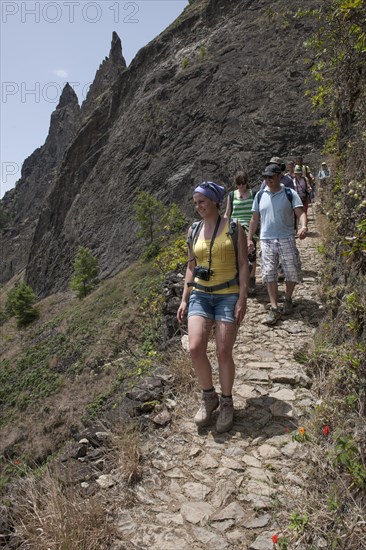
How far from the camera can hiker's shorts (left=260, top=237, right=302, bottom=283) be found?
5867 millimetres

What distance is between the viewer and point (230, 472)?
3307mm

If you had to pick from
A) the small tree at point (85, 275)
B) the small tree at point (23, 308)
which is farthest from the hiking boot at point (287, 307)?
the small tree at point (23, 308)

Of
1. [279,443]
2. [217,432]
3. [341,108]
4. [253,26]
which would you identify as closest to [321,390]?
[279,443]

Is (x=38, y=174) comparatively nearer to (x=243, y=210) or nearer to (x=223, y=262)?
(x=243, y=210)

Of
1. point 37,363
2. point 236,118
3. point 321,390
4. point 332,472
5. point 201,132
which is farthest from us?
point 201,132

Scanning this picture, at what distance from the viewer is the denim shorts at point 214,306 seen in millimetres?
3639

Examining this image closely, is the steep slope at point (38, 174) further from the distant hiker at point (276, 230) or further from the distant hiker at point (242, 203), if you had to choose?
the distant hiker at point (276, 230)

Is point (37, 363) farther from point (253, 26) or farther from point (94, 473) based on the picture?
point (253, 26)

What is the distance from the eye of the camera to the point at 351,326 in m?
3.34

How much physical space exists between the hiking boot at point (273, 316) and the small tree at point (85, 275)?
35.9m

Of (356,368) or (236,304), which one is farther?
(236,304)

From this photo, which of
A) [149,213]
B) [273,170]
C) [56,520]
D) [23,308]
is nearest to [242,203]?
[273,170]

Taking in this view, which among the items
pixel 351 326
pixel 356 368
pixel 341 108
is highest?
pixel 341 108

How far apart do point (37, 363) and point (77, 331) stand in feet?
9.68
